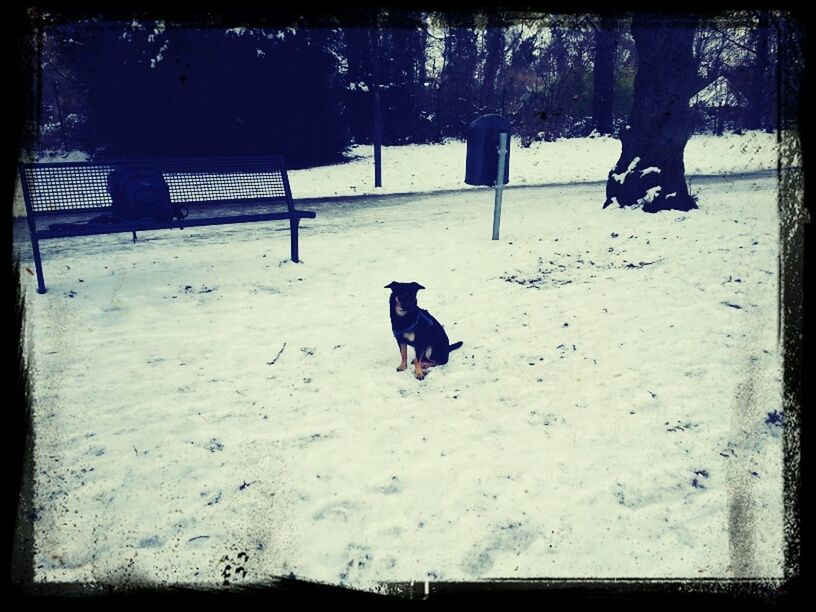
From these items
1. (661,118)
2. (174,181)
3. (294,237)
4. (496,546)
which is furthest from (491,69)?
(496,546)

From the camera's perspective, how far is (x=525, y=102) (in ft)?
66.5

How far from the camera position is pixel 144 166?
5586 millimetres

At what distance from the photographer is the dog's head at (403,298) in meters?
3.41

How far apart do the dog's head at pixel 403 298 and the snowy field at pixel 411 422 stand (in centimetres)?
57

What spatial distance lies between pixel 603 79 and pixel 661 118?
44.3 ft

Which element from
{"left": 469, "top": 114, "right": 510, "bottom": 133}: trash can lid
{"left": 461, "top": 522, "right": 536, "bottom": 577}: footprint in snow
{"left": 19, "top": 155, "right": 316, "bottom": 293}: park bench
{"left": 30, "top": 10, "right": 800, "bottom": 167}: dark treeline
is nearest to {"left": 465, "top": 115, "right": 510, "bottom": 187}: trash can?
{"left": 469, "top": 114, "right": 510, "bottom": 133}: trash can lid

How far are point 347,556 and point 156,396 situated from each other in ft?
6.47

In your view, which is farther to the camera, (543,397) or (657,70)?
(657,70)

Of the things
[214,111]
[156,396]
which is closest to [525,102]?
[214,111]

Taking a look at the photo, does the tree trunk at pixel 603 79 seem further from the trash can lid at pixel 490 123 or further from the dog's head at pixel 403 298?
the dog's head at pixel 403 298

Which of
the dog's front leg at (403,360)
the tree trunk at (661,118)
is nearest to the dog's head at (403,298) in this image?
the dog's front leg at (403,360)

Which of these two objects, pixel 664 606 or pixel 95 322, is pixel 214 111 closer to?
pixel 95 322

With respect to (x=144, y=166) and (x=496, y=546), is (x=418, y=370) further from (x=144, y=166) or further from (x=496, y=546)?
(x=144, y=166)

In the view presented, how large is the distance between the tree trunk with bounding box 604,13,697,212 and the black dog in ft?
18.0
